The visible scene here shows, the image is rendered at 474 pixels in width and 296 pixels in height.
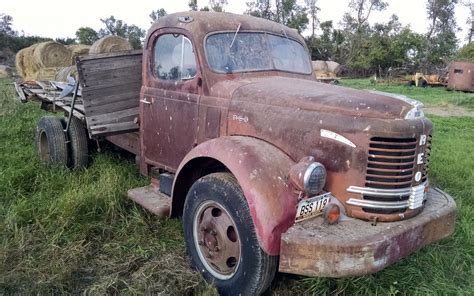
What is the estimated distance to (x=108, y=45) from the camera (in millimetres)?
12547

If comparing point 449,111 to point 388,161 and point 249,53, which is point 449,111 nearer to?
point 249,53

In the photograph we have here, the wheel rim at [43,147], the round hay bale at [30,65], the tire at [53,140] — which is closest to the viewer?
the tire at [53,140]

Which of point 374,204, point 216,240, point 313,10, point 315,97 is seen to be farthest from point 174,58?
point 313,10

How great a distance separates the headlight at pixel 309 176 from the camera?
2.78m

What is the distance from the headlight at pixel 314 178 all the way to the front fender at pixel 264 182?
12 centimetres

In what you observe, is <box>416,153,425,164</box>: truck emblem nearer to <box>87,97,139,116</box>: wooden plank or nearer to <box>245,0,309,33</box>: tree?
<box>87,97,139,116</box>: wooden plank

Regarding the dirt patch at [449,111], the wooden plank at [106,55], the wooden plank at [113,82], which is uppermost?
the wooden plank at [106,55]

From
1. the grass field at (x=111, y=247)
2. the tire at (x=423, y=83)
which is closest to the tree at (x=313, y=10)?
the tire at (x=423, y=83)

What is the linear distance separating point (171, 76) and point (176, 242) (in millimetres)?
1514

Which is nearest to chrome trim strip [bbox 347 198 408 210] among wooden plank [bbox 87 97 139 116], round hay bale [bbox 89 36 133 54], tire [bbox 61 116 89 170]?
wooden plank [bbox 87 97 139 116]

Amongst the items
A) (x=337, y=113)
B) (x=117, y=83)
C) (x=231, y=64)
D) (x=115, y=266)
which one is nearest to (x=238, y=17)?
(x=231, y=64)

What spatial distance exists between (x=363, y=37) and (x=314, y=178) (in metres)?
41.3

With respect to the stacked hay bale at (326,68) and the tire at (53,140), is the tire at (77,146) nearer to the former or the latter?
the tire at (53,140)

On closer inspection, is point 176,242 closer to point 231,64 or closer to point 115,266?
point 115,266
